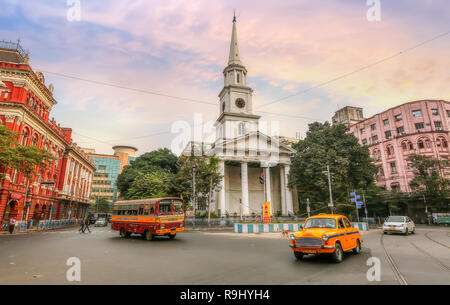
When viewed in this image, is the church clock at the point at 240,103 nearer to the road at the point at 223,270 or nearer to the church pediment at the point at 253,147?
the church pediment at the point at 253,147

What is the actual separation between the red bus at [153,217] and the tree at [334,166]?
21704 mm

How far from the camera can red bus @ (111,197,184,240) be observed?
1659cm

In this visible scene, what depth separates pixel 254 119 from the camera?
4581cm

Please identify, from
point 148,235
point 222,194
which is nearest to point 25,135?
point 148,235

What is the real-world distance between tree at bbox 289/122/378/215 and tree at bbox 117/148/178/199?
2650 cm

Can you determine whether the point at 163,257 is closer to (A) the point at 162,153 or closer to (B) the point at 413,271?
(B) the point at 413,271

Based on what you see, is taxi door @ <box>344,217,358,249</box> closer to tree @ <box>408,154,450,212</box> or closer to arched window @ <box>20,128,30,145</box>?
arched window @ <box>20,128,30,145</box>

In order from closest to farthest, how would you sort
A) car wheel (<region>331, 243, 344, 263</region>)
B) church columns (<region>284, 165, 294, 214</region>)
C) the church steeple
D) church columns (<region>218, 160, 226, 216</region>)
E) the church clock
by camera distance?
car wheel (<region>331, 243, 344, 263</region>), church columns (<region>218, 160, 226, 216</region>), church columns (<region>284, 165, 294, 214</region>), the church clock, the church steeple

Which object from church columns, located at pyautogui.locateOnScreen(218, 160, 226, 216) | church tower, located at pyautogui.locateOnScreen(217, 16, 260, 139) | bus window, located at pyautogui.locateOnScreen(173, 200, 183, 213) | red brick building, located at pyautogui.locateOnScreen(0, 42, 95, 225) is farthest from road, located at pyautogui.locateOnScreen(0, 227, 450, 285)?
church tower, located at pyautogui.locateOnScreen(217, 16, 260, 139)

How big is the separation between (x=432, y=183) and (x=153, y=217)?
141 ft

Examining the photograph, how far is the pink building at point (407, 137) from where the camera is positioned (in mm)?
46375
